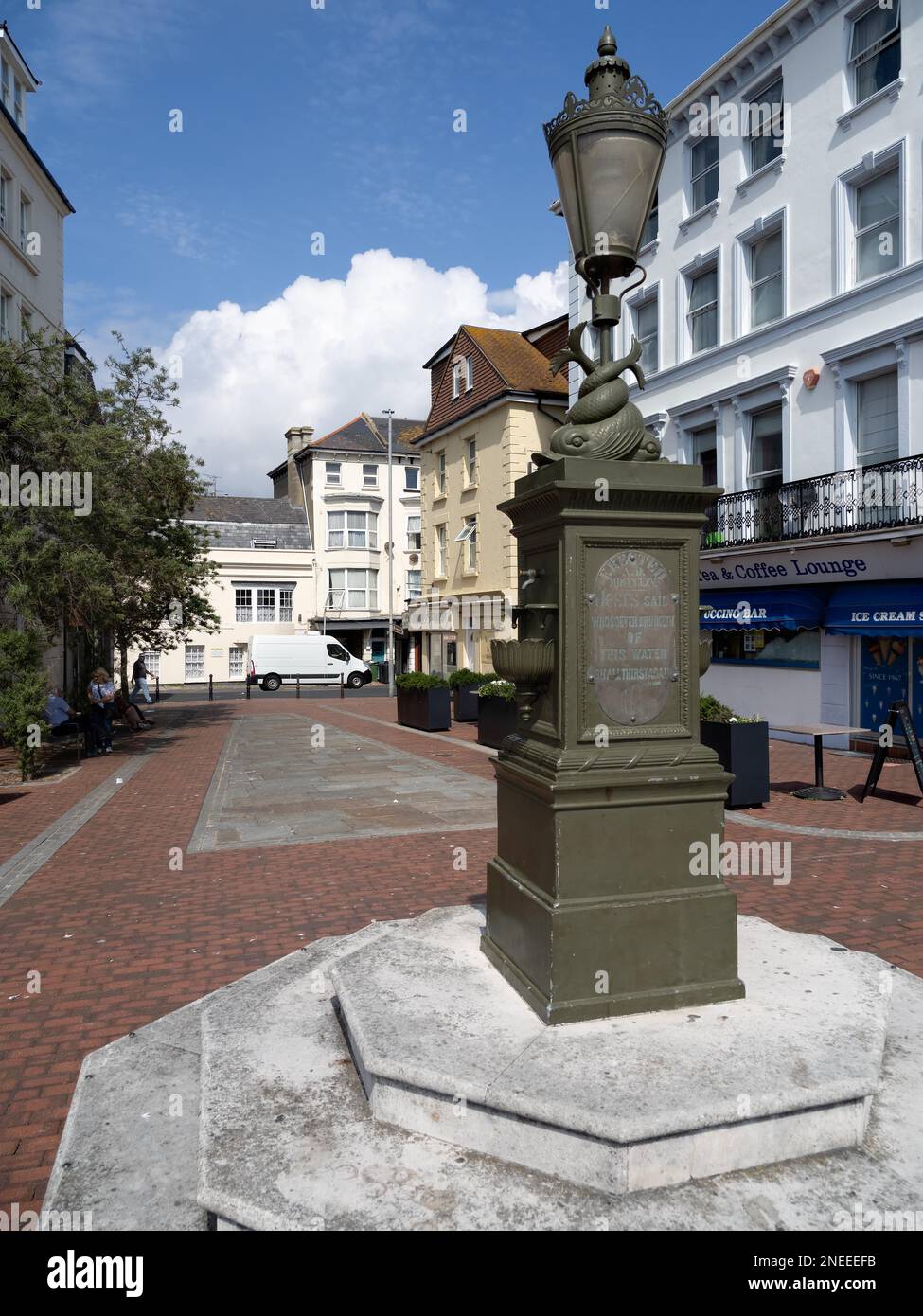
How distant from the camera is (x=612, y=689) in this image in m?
4.19

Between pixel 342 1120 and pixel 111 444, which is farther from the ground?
pixel 111 444

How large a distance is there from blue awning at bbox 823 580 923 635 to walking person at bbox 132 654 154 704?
20.1m

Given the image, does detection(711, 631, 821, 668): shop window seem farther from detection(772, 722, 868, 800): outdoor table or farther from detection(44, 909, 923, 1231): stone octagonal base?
detection(44, 909, 923, 1231): stone octagonal base

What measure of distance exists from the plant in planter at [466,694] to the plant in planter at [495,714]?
385cm

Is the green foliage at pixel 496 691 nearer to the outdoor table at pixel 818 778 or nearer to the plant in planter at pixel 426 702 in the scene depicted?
the plant in planter at pixel 426 702

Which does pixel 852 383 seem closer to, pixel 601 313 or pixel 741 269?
pixel 741 269

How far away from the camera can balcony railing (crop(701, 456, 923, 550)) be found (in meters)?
15.0

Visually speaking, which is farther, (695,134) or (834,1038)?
(695,134)

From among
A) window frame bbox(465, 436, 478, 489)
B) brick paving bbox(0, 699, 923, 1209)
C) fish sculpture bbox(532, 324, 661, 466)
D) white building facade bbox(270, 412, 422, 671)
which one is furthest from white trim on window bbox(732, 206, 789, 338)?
white building facade bbox(270, 412, 422, 671)

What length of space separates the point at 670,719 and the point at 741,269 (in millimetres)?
17615

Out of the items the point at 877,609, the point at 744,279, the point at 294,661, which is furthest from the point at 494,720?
the point at 294,661

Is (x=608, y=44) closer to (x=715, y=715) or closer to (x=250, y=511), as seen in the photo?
(x=715, y=715)

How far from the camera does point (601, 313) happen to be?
14.4 ft
